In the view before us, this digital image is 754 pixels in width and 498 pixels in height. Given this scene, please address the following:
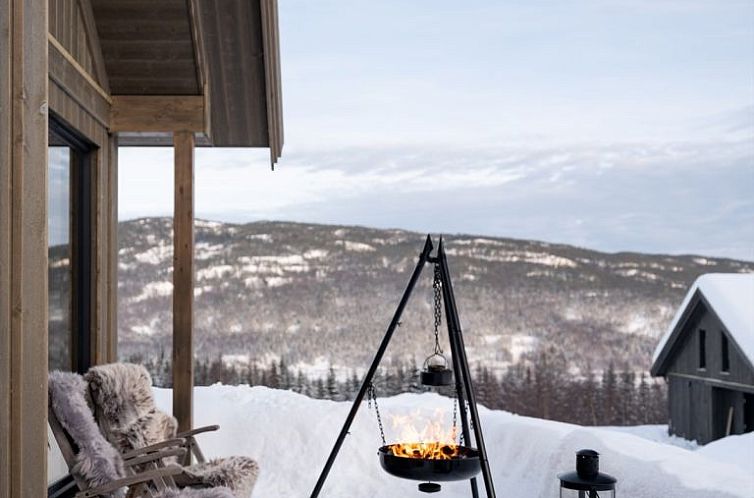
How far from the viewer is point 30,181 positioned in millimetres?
2193

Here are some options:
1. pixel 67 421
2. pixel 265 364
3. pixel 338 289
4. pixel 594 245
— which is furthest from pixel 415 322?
pixel 67 421

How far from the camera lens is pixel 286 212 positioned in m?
14.0

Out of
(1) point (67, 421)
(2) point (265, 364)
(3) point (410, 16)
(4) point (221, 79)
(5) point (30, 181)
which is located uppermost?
(3) point (410, 16)

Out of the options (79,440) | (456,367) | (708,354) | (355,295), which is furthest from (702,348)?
(79,440)

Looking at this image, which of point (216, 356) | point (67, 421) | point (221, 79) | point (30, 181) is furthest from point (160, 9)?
point (216, 356)

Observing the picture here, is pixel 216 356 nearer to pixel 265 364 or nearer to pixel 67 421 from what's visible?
pixel 265 364

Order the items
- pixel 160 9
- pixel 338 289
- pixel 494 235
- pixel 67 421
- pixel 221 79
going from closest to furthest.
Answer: pixel 67 421 → pixel 160 9 → pixel 221 79 → pixel 338 289 → pixel 494 235

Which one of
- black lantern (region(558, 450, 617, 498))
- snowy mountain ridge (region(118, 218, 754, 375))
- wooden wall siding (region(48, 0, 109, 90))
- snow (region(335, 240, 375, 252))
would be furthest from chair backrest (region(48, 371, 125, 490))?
snow (region(335, 240, 375, 252))

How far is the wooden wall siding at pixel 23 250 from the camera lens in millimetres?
2125

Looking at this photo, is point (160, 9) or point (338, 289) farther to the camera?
point (338, 289)

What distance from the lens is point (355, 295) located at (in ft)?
45.3

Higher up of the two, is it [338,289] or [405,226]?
[405,226]

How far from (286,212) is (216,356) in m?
2.54

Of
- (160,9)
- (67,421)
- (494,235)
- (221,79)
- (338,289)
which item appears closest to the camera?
(67,421)
